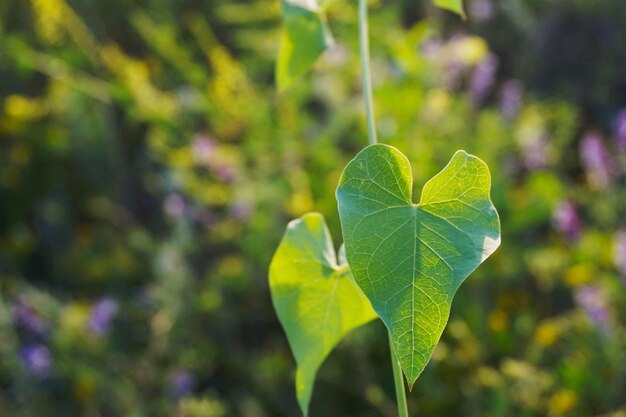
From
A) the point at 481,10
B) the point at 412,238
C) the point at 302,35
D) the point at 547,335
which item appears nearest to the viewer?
the point at 412,238

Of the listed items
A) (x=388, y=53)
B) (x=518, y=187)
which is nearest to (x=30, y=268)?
(x=388, y=53)

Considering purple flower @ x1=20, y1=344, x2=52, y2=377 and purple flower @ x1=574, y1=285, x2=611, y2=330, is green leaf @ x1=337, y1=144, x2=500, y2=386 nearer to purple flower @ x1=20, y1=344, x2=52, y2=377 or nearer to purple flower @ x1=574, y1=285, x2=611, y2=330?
purple flower @ x1=574, y1=285, x2=611, y2=330

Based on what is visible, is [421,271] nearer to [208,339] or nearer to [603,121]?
[208,339]

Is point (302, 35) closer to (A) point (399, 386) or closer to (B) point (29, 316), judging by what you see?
(A) point (399, 386)

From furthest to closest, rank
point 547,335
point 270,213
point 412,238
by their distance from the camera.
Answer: point 270,213 < point 547,335 < point 412,238

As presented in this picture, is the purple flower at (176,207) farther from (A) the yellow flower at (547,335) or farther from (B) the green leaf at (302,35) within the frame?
(B) the green leaf at (302,35)

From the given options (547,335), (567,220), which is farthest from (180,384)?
(567,220)

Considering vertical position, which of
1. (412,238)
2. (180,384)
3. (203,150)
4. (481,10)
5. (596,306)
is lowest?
(180,384)
